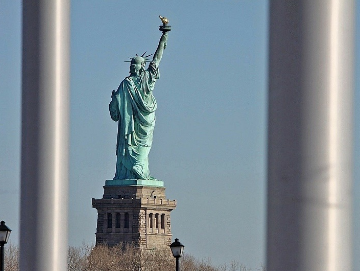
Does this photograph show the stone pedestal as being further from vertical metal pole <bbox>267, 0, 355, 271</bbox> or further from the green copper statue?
vertical metal pole <bbox>267, 0, 355, 271</bbox>

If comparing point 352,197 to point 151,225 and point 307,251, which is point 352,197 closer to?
point 307,251

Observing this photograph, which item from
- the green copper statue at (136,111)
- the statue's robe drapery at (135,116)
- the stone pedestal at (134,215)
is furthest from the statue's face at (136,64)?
the stone pedestal at (134,215)

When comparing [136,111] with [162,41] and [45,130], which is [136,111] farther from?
[45,130]

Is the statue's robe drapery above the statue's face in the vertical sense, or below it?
below

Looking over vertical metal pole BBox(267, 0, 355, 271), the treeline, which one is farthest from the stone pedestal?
vertical metal pole BBox(267, 0, 355, 271)

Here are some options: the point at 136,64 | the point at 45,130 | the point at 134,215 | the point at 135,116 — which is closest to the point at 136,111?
the point at 135,116
